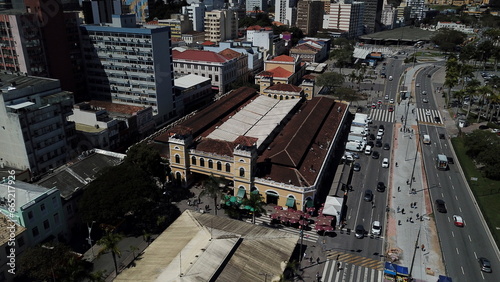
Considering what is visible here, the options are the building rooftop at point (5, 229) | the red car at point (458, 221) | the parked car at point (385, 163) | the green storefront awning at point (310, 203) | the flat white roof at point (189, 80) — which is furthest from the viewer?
the flat white roof at point (189, 80)

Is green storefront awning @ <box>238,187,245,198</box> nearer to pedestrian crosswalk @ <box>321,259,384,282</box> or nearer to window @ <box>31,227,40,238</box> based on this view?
pedestrian crosswalk @ <box>321,259,384,282</box>

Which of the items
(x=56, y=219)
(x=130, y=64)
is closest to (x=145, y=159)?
(x=56, y=219)

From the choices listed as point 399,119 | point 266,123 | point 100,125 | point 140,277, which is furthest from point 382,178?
point 100,125

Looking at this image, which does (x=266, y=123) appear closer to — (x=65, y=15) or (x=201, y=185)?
(x=201, y=185)

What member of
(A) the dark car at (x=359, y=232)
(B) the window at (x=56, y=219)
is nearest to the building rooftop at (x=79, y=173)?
(B) the window at (x=56, y=219)

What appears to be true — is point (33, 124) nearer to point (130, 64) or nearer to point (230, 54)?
point (130, 64)

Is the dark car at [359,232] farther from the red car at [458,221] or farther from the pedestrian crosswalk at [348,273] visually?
the red car at [458,221]
